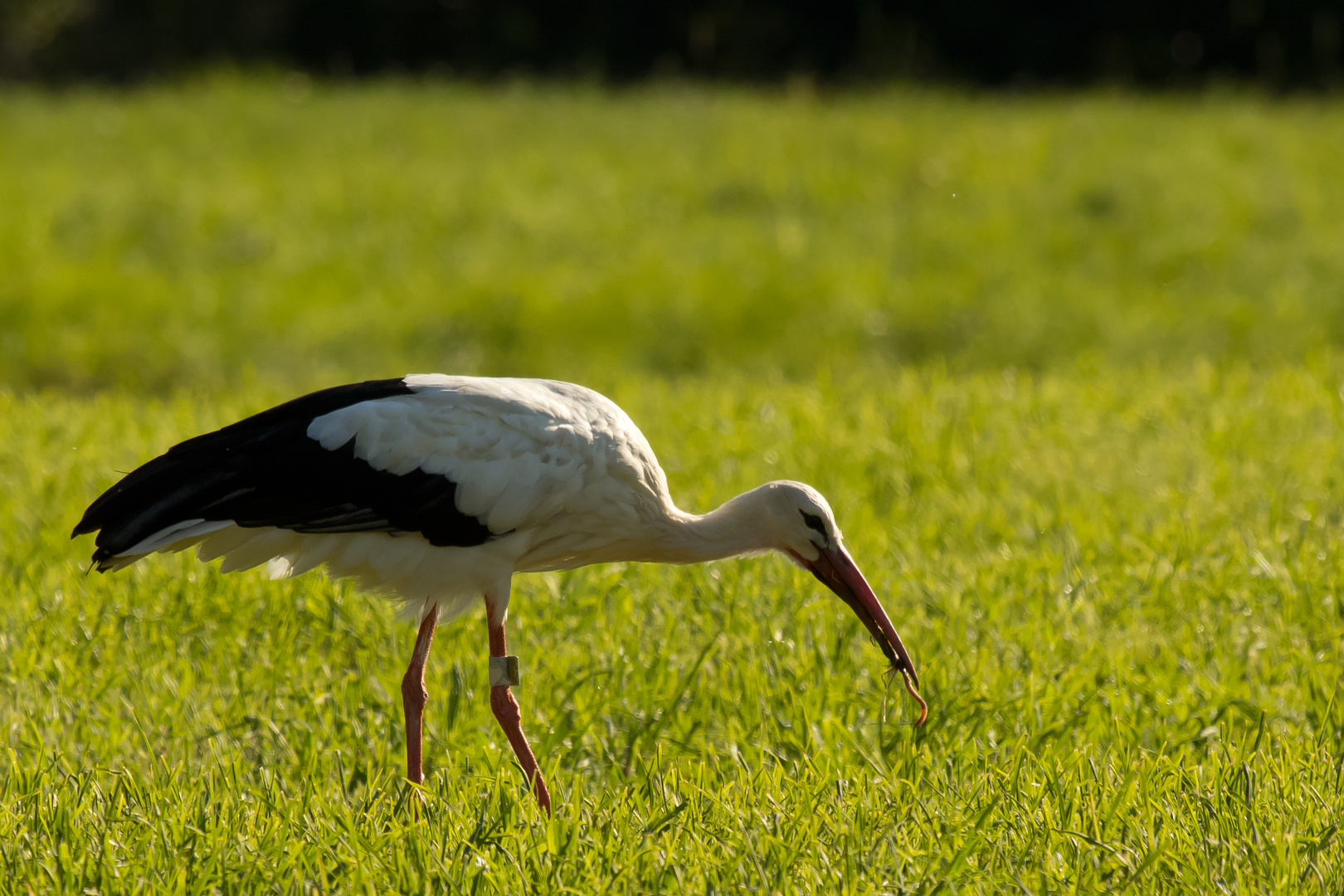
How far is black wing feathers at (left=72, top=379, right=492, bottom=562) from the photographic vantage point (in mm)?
3693

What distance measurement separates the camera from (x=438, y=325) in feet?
36.5

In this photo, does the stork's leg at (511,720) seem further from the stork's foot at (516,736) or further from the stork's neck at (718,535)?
the stork's neck at (718,535)

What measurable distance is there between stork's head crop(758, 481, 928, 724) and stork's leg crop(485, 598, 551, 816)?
0.80 m

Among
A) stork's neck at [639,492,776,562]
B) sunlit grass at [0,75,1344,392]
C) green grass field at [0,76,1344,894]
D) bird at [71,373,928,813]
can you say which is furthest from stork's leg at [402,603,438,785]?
sunlit grass at [0,75,1344,392]

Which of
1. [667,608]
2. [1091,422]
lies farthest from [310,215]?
[667,608]

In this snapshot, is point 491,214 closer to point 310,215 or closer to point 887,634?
point 310,215

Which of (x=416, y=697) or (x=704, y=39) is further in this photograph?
(x=704, y=39)

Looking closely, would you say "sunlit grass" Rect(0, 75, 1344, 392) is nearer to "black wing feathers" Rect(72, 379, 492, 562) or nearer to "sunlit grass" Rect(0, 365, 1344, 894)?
"sunlit grass" Rect(0, 365, 1344, 894)

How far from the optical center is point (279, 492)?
12.3 feet

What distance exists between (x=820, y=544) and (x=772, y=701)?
0.52 meters

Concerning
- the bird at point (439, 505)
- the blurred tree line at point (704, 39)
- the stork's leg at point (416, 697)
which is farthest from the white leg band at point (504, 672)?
the blurred tree line at point (704, 39)

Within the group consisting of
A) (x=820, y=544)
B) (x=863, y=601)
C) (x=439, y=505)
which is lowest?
(x=863, y=601)

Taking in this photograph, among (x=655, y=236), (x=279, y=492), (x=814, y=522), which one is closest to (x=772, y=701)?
(x=814, y=522)

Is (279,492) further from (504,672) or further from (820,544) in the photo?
(820,544)
